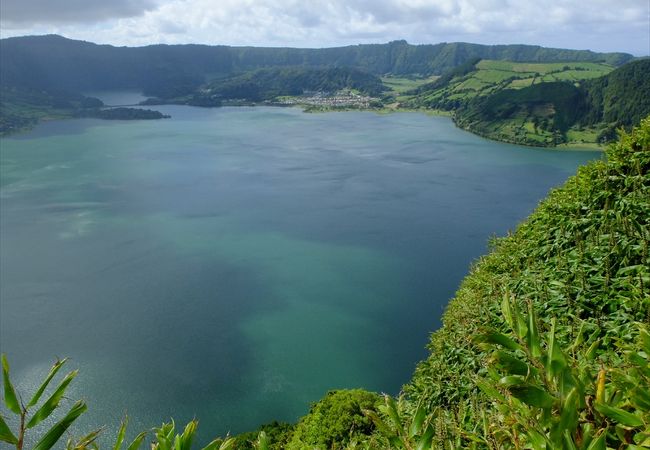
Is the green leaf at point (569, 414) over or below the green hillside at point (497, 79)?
below

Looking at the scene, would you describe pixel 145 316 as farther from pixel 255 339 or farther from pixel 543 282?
pixel 543 282

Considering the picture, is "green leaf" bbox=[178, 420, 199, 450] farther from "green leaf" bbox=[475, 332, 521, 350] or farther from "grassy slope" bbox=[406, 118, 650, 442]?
"grassy slope" bbox=[406, 118, 650, 442]

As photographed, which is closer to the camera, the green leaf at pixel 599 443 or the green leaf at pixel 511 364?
the green leaf at pixel 599 443

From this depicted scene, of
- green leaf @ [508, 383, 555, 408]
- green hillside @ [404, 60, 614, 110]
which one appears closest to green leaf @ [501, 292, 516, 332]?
green leaf @ [508, 383, 555, 408]

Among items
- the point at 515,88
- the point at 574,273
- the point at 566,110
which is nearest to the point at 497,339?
the point at 574,273

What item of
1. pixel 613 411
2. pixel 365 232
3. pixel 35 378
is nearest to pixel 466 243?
pixel 365 232

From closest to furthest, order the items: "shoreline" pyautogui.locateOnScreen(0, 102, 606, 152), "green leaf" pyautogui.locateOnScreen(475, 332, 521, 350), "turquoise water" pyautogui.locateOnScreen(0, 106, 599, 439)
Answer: "green leaf" pyautogui.locateOnScreen(475, 332, 521, 350), "turquoise water" pyautogui.locateOnScreen(0, 106, 599, 439), "shoreline" pyautogui.locateOnScreen(0, 102, 606, 152)

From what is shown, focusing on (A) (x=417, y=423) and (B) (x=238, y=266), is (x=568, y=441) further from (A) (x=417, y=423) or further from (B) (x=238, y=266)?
(B) (x=238, y=266)

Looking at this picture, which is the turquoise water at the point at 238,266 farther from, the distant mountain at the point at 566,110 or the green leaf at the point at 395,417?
the distant mountain at the point at 566,110

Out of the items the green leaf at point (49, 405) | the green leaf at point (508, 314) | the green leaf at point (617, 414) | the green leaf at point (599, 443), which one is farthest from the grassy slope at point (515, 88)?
the green leaf at point (49, 405)
